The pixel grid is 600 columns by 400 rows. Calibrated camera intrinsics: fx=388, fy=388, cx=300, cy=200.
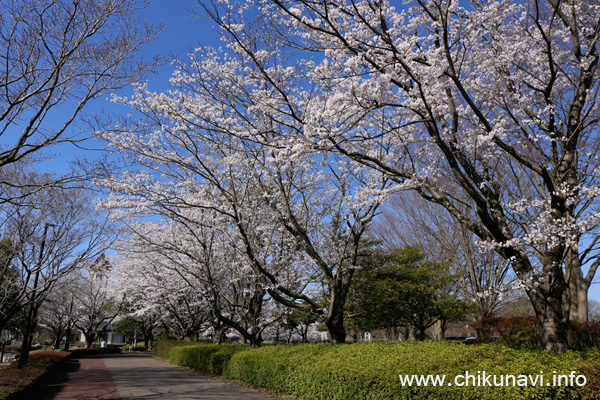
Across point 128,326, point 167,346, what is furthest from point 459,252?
point 128,326

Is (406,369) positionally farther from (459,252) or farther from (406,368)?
(459,252)

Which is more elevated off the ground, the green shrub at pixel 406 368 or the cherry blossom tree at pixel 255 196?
the cherry blossom tree at pixel 255 196

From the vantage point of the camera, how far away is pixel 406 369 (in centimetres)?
530

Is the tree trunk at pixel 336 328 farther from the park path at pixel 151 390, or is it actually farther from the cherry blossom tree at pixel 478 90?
the cherry blossom tree at pixel 478 90

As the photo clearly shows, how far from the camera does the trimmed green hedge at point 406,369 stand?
4.03 meters

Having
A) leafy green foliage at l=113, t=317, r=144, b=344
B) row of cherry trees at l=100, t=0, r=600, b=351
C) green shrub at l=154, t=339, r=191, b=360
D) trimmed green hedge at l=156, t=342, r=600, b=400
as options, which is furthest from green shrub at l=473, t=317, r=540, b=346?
leafy green foliage at l=113, t=317, r=144, b=344

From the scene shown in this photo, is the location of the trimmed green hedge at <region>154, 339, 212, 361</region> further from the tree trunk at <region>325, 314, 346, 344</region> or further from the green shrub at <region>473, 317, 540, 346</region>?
the green shrub at <region>473, 317, 540, 346</region>

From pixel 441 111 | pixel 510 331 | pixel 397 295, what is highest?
pixel 441 111

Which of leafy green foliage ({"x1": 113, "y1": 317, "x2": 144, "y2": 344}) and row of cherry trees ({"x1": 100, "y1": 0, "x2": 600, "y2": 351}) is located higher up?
row of cherry trees ({"x1": 100, "y1": 0, "x2": 600, "y2": 351})

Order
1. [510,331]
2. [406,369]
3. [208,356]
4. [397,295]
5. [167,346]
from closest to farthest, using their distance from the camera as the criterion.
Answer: [406,369], [510,331], [397,295], [208,356], [167,346]

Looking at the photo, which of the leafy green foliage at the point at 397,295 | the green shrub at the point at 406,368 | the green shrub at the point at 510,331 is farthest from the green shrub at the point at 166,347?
the green shrub at the point at 510,331

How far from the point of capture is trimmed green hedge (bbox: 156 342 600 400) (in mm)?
4027

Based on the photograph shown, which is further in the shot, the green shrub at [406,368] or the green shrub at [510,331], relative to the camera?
the green shrub at [510,331]

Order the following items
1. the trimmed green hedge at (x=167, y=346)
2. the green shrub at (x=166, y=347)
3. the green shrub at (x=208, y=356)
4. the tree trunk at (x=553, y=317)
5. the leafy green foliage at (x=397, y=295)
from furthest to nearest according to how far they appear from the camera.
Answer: the green shrub at (x=166, y=347) < the trimmed green hedge at (x=167, y=346) < the green shrub at (x=208, y=356) < the leafy green foliage at (x=397, y=295) < the tree trunk at (x=553, y=317)
